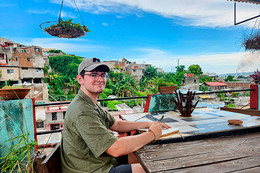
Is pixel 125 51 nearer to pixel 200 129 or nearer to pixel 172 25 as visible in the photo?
pixel 172 25

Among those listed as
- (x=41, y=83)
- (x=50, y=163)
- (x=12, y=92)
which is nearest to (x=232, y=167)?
(x=50, y=163)

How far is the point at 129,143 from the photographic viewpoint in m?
0.94

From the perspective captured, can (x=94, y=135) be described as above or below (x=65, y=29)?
below

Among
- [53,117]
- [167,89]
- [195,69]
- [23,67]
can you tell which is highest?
[195,69]

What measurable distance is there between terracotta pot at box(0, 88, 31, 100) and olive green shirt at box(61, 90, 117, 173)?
117 centimetres

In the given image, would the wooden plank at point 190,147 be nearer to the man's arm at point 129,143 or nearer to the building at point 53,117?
the man's arm at point 129,143

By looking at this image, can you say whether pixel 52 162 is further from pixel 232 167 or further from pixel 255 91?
pixel 255 91

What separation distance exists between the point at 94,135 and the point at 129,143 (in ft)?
0.70

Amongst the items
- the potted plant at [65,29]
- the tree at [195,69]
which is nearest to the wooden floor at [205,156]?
the potted plant at [65,29]

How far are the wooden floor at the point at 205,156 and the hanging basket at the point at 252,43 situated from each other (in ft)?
10.3

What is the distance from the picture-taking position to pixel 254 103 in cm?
317

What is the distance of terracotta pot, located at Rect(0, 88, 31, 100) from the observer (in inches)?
67.9

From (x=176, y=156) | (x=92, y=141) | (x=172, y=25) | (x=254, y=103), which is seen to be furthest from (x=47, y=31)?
(x=172, y=25)

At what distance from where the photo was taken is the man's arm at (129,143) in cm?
90
